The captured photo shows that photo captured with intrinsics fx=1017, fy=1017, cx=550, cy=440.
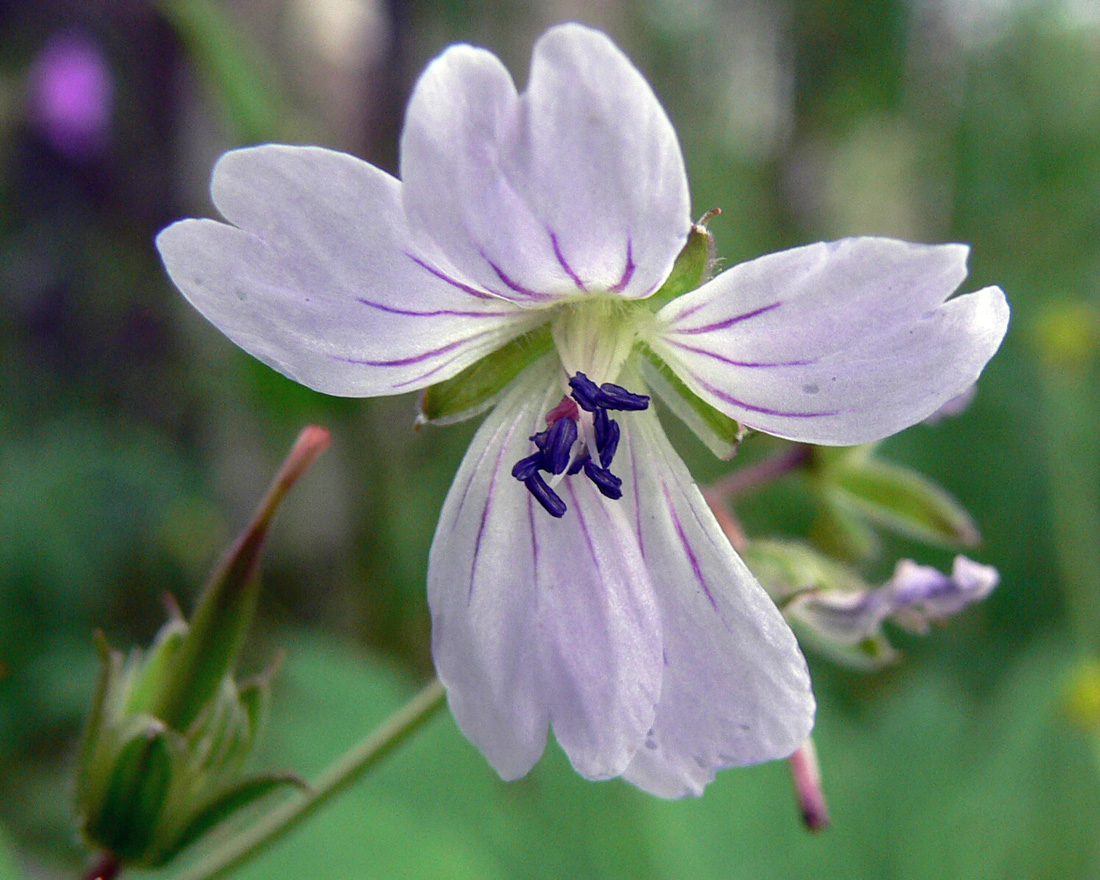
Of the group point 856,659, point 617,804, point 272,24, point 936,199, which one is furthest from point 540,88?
point 936,199

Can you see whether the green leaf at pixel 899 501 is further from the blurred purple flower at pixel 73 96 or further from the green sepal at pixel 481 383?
the blurred purple flower at pixel 73 96

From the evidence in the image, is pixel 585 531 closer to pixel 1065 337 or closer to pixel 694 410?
pixel 694 410

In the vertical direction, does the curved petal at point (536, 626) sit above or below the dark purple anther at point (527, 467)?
below

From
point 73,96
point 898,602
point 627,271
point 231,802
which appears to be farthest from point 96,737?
point 73,96

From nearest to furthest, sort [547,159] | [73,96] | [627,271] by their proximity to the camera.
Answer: [547,159] < [627,271] < [73,96]

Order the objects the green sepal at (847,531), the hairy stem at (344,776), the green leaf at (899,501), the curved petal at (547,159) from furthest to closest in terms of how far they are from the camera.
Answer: the green sepal at (847,531)
the green leaf at (899,501)
the hairy stem at (344,776)
the curved petal at (547,159)

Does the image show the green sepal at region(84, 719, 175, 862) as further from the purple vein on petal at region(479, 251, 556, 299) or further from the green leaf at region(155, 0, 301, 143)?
the green leaf at region(155, 0, 301, 143)


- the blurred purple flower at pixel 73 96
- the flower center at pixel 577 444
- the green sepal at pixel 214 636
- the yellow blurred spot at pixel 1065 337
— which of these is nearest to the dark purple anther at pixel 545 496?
the flower center at pixel 577 444
